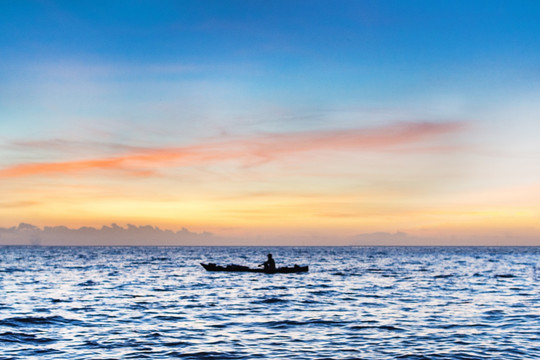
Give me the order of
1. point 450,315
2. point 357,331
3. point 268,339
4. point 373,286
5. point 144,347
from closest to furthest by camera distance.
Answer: point 144,347 → point 268,339 → point 357,331 → point 450,315 → point 373,286

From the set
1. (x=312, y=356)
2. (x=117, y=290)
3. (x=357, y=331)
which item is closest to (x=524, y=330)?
(x=357, y=331)

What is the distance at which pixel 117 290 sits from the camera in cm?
4628

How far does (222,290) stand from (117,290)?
882 cm

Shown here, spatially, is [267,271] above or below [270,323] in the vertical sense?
above

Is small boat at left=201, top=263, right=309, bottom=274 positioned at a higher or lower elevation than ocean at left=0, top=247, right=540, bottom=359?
higher

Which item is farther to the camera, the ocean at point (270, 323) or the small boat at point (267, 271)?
the small boat at point (267, 271)

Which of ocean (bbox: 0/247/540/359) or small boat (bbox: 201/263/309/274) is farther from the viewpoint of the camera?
small boat (bbox: 201/263/309/274)

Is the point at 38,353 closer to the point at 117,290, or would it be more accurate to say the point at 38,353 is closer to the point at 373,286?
the point at 117,290

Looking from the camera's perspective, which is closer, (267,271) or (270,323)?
(270,323)

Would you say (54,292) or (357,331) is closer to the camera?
(357,331)

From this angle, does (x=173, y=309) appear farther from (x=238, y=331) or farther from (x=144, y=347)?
(x=144, y=347)

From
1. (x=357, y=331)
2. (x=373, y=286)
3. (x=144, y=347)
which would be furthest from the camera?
(x=373, y=286)

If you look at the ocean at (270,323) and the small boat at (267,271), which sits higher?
the small boat at (267,271)

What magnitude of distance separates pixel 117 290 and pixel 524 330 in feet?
106
